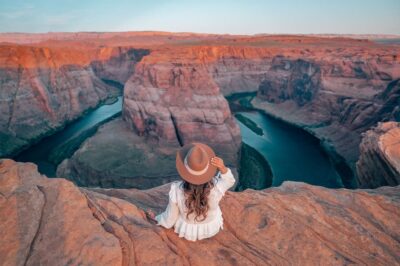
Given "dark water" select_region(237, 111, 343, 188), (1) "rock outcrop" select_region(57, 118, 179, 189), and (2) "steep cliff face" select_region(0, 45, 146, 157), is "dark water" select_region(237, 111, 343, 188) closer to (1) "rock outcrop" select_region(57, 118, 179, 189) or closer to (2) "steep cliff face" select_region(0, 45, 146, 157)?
(1) "rock outcrop" select_region(57, 118, 179, 189)

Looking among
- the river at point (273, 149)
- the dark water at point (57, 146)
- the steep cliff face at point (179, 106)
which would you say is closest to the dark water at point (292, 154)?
the river at point (273, 149)

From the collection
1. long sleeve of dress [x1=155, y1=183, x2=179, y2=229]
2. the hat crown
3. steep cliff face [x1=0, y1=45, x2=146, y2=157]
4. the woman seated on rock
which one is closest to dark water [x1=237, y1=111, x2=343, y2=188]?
the woman seated on rock

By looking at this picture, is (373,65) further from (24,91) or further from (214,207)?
(24,91)

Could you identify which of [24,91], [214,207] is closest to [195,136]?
[214,207]

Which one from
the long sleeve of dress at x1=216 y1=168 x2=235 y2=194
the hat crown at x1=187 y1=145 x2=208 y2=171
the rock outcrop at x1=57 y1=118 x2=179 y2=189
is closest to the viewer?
the hat crown at x1=187 y1=145 x2=208 y2=171

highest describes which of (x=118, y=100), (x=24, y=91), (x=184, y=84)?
(x=184, y=84)

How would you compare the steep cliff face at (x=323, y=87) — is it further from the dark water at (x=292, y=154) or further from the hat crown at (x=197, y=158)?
the hat crown at (x=197, y=158)

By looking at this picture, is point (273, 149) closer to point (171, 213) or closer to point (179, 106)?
point (179, 106)
